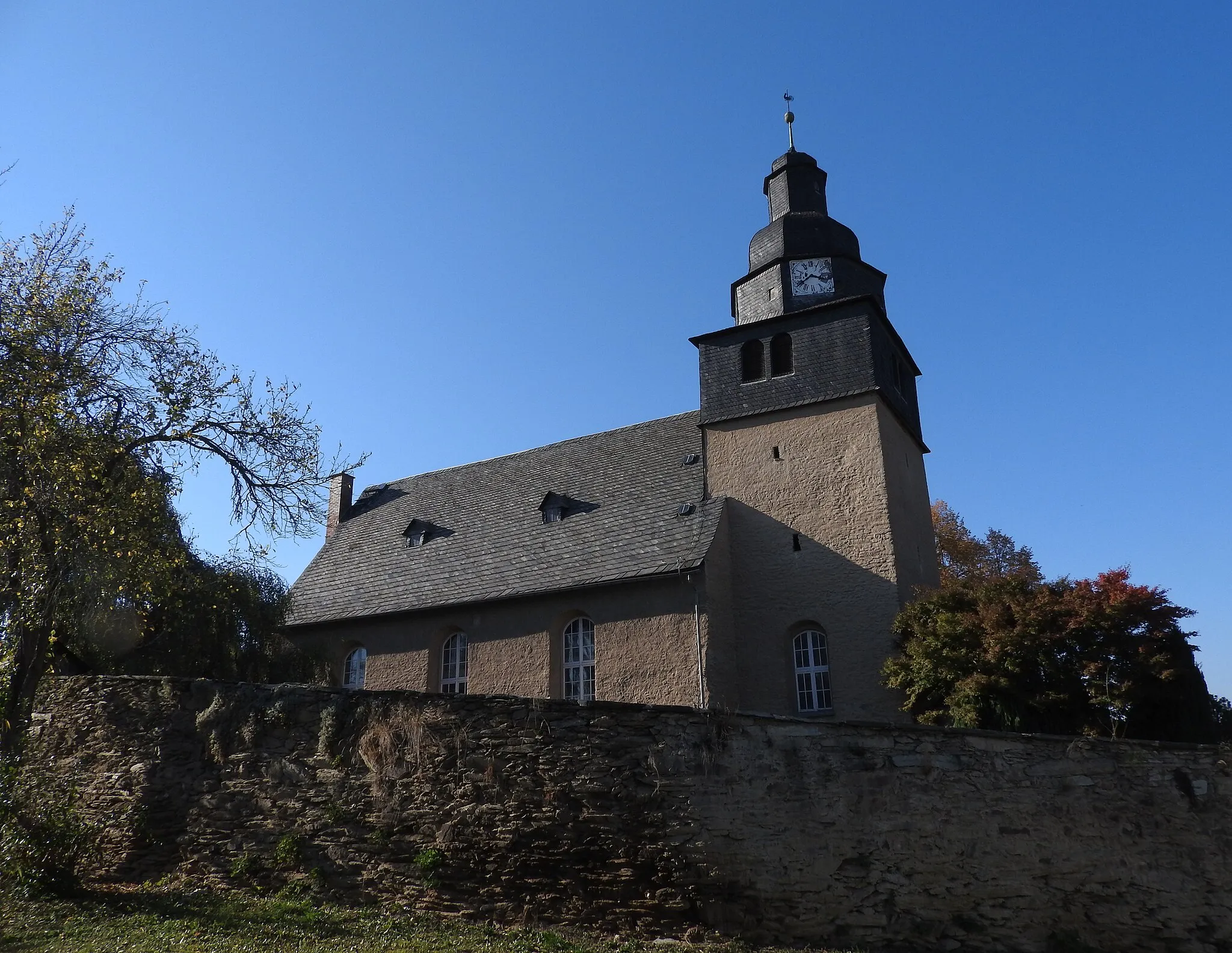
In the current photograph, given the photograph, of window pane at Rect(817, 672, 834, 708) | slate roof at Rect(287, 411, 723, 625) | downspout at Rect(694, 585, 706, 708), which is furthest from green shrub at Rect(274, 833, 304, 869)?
window pane at Rect(817, 672, 834, 708)

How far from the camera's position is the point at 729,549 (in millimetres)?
18672

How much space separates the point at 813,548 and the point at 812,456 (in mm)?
1941

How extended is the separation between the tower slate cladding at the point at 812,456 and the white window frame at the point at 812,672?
0.81ft

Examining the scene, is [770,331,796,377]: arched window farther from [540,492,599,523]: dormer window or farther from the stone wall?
the stone wall

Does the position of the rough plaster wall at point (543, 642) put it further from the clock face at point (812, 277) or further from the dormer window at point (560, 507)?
the clock face at point (812, 277)

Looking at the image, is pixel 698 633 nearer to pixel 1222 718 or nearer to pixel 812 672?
pixel 812 672

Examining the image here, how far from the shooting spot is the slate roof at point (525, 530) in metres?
18.9

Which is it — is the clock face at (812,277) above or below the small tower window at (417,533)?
above

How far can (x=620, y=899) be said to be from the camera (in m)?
8.83

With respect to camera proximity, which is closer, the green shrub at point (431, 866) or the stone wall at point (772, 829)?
the stone wall at point (772, 829)

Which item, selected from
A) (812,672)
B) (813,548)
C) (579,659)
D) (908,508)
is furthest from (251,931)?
(908,508)

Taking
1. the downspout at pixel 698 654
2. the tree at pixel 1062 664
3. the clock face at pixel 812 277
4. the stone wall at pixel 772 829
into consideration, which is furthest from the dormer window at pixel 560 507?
the stone wall at pixel 772 829

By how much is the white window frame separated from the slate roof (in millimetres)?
2628

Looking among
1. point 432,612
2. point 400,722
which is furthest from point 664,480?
point 400,722
